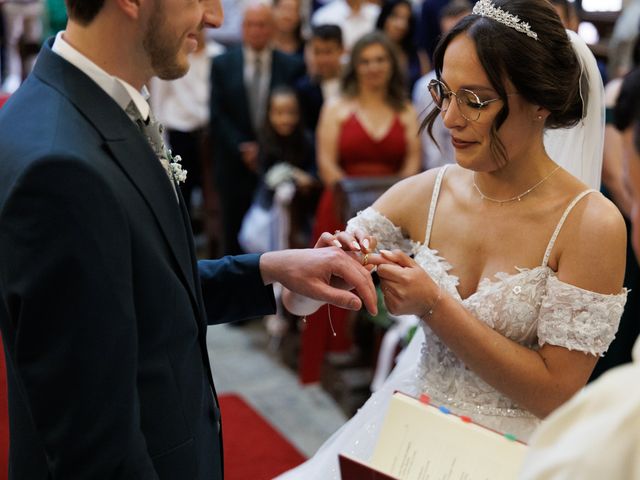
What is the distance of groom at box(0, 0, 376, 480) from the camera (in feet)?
4.58

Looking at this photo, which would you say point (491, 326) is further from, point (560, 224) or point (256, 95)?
point (256, 95)

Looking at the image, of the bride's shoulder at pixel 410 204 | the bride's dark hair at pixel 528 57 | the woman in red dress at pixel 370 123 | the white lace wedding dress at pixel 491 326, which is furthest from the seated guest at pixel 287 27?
the bride's dark hair at pixel 528 57

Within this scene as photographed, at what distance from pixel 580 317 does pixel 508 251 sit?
0.26 metres

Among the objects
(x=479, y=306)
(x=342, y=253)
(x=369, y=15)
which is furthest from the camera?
(x=369, y=15)

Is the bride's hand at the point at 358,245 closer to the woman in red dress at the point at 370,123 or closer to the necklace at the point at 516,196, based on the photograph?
the necklace at the point at 516,196

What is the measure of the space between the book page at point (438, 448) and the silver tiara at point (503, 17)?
2.98 feet

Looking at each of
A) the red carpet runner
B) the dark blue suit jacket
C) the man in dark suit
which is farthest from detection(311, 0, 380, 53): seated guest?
the dark blue suit jacket

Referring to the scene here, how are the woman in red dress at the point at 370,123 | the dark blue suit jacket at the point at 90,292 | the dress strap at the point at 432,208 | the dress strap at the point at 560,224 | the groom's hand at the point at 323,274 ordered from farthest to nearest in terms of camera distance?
the woman in red dress at the point at 370,123
the dress strap at the point at 432,208
the dress strap at the point at 560,224
the groom's hand at the point at 323,274
the dark blue suit jacket at the point at 90,292

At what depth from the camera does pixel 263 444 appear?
437 centimetres

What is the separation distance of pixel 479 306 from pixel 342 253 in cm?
Result: 39

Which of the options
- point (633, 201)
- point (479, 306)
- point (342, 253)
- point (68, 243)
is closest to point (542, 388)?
point (479, 306)

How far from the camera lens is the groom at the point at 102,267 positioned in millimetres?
1396

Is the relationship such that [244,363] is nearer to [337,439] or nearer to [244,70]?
[244,70]

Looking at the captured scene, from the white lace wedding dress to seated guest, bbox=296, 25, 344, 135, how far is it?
3.53 meters
